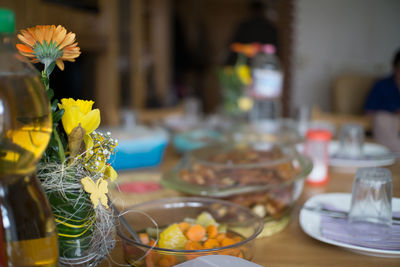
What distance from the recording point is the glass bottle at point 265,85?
162cm

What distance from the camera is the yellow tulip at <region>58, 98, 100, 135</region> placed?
51 centimetres

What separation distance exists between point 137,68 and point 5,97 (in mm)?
3571

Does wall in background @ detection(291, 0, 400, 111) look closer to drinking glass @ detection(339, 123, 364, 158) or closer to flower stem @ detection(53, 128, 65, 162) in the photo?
drinking glass @ detection(339, 123, 364, 158)

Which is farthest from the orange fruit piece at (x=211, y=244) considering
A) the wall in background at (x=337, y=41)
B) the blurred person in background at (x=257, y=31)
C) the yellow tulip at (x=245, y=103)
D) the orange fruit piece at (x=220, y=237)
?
the wall in background at (x=337, y=41)

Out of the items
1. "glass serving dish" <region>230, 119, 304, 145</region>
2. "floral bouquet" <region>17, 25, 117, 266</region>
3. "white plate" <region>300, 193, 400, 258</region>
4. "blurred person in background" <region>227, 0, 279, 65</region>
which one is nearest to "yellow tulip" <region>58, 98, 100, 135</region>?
"floral bouquet" <region>17, 25, 117, 266</region>

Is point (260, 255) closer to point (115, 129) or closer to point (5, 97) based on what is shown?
point (5, 97)

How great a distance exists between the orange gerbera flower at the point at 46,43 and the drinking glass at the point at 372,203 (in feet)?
1.82

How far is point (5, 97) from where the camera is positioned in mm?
405

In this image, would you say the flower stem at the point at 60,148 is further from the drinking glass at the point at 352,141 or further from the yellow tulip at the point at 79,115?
the drinking glass at the point at 352,141

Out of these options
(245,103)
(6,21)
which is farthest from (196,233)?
(245,103)

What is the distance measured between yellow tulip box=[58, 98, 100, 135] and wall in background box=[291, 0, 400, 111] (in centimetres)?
423

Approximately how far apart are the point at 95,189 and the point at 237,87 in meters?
1.48

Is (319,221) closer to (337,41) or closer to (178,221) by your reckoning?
(178,221)

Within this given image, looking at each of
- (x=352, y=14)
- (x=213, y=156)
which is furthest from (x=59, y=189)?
(x=352, y=14)
